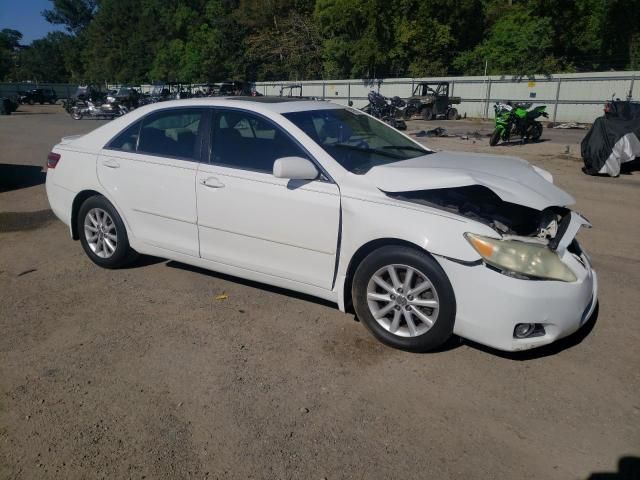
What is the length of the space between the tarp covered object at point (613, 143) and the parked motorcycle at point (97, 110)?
76.4 feet

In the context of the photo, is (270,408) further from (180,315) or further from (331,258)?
(180,315)

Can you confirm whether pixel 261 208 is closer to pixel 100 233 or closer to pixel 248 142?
pixel 248 142

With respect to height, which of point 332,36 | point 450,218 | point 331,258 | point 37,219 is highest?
point 332,36

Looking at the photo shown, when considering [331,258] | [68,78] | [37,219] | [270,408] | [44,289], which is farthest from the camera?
[68,78]

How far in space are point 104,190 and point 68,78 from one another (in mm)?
110704

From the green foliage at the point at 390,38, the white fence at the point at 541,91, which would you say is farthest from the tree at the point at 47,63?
the white fence at the point at 541,91

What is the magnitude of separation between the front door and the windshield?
223 mm

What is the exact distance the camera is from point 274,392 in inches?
120

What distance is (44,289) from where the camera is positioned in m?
4.58

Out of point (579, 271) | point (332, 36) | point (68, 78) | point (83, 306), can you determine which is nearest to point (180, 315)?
point (83, 306)

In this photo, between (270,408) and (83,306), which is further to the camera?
(83,306)

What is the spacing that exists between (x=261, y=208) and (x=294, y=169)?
18.1 inches

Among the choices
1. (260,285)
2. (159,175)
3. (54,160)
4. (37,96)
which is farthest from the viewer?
(37,96)

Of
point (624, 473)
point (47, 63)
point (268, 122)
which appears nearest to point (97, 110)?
point (268, 122)
